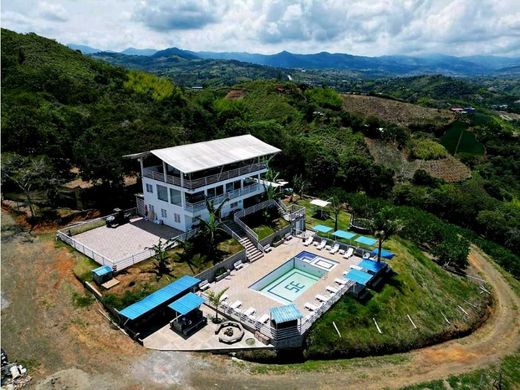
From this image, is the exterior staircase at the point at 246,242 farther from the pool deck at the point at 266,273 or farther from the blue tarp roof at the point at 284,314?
the blue tarp roof at the point at 284,314

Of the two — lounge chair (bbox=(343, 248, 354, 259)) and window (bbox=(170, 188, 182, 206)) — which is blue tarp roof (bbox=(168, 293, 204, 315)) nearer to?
window (bbox=(170, 188, 182, 206))

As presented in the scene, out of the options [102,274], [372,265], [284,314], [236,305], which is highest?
[102,274]

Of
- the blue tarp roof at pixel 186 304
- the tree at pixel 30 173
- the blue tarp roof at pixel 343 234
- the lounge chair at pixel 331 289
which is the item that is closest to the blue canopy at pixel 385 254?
the blue tarp roof at pixel 343 234

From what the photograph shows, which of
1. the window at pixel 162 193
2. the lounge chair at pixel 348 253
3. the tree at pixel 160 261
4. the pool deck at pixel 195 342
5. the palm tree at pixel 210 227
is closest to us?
the pool deck at pixel 195 342

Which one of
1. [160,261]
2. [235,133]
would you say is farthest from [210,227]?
[235,133]

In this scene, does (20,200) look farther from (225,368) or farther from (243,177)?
(225,368)

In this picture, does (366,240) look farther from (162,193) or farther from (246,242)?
(162,193)
